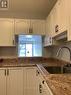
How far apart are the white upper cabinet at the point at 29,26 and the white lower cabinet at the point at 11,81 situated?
1235 millimetres

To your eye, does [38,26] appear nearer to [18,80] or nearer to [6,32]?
[6,32]

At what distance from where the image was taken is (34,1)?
10.5ft

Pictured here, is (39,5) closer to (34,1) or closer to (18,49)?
(34,1)

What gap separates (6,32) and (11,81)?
140 cm

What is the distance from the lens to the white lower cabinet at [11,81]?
3.42 m

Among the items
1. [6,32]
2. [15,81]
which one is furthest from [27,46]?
[15,81]

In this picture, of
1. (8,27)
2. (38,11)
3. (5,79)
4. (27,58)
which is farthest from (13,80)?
(38,11)

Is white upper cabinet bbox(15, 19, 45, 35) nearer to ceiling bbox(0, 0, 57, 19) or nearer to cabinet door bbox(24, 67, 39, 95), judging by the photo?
ceiling bbox(0, 0, 57, 19)

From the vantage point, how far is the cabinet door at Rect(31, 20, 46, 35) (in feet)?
14.2

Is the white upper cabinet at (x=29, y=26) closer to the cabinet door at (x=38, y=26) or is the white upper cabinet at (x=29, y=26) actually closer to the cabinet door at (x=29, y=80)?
the cabinet door at (x=38, y=26)

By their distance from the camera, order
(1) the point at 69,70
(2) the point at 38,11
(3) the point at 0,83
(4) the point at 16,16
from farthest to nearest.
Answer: (4) the point at 16,16
(2) the point at 38,11
(3) the point at 0,83
(1) the point at 69,70

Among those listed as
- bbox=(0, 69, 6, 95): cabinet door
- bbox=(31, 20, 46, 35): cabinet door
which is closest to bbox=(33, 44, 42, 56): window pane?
bbox=(31, 20, 46, 35): cabinet door

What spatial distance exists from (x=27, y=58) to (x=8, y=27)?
1.05m

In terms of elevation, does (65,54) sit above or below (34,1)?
below
